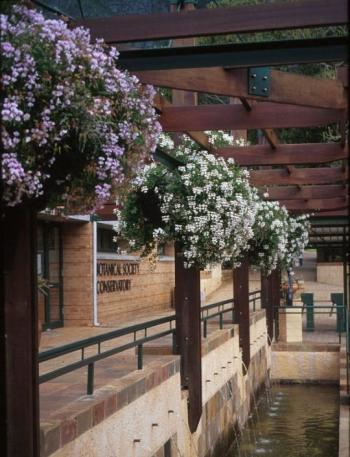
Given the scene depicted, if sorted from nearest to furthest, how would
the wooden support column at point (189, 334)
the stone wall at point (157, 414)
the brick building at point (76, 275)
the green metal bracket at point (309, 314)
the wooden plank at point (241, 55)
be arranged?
the wooden plank at point (241, 55)
the stone wall at point (157, 414)
the wooden support column at point (189, 334)
the brick building at point (76, 275)
the green metal bracket at point (309, 314)

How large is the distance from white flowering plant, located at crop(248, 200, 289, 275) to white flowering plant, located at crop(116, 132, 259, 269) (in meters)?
2.51

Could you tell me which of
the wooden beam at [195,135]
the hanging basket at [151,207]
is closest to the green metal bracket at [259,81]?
the wooden beam at [195,135]

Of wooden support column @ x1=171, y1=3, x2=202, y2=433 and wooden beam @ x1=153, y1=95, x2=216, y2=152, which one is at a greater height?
wooden beam @ x1=153, y1=95, x2=216, y2=152

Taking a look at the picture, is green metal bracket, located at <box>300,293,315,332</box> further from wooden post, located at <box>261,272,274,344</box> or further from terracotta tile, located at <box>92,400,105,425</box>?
terracotta tile, located at <box>92,400,105,425</box>

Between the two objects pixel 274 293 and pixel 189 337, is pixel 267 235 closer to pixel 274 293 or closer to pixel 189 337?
pixel 189 337

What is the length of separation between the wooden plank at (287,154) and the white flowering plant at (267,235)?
1.17 meters

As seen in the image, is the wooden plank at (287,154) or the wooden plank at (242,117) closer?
the wooden plank at (242,117)

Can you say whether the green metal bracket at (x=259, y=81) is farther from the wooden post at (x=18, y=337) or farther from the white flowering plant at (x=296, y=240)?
the white flowering plant at (x=296, y=240)

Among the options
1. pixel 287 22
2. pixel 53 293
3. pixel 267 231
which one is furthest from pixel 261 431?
pixel 287 22

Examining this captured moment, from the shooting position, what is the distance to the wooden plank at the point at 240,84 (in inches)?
233

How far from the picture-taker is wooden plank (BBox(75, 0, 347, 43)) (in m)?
4.89

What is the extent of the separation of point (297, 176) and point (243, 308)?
365 cm

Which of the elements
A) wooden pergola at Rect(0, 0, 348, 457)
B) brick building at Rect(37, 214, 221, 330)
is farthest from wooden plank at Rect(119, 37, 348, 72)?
brick building at Rect(37, 214, 221, 330)

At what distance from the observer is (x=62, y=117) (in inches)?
162
